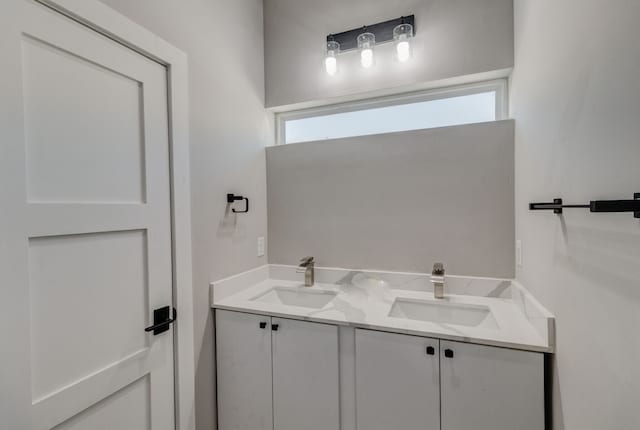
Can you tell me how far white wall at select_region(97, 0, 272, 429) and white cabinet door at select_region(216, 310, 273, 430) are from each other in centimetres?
7

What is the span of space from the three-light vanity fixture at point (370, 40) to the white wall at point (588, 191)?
66 centimetres

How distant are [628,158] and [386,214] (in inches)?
48.1

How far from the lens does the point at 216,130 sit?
1.64 meters

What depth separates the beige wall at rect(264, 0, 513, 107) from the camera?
1.62 m

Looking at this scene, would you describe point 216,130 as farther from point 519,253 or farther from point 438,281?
point 519,253

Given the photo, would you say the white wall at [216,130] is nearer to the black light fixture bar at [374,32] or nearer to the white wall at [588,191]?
the black light fixture bar at [374,32]

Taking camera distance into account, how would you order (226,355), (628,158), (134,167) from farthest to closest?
(226,355), (134,167), (628,158)

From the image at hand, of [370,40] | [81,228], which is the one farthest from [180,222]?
[370,40]

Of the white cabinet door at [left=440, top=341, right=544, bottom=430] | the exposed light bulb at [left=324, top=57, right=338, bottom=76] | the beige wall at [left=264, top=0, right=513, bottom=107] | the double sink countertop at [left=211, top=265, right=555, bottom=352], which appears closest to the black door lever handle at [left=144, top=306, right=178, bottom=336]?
the double sink countertop at [left=211, top=265, right=555, bottom=352]

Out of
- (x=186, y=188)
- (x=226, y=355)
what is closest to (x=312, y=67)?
(x=186, y=188)

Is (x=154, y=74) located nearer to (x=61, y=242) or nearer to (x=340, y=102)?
(x=61, y=242)

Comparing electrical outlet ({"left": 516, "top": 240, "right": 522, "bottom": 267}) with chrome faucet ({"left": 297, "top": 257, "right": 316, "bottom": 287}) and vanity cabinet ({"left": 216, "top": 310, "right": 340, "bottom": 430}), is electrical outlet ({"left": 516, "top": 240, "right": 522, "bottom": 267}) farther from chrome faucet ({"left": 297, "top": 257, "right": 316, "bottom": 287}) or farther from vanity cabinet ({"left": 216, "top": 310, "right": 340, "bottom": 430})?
chrome faucet ({"left": 297, "top": 257, "right": 316, "bottom": 287})

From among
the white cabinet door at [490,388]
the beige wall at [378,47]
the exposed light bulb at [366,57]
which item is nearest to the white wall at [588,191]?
the white cabinet door at [490,388]

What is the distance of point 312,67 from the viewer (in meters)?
2.00
